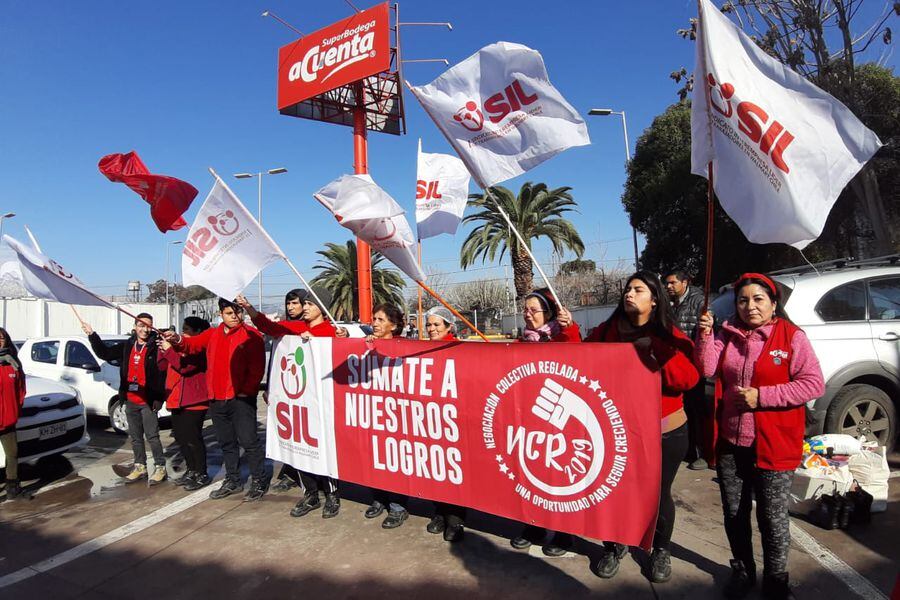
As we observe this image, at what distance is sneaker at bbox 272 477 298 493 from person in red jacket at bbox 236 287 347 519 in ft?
1.28

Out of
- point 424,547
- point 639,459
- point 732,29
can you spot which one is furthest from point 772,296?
point 424,547

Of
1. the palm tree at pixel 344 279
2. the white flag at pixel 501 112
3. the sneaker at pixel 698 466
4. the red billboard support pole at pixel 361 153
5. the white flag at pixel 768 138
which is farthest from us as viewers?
the palm tree at pixel 344 279

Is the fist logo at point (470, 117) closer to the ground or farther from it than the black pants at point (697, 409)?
farther from it

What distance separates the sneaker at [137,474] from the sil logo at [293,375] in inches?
96.2

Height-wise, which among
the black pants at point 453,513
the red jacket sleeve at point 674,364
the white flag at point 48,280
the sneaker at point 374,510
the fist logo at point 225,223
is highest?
the fist logo at point 225,223

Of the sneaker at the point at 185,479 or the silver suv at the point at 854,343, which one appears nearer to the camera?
the silver suv at the point at 854,343

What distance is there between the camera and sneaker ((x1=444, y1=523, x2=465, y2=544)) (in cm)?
387

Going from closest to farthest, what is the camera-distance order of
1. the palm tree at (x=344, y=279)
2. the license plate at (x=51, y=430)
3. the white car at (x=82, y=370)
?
the license plate at (x=51, y=430)
the white car at (x=82, y=370)
the palm tree at (x=344, y=279)

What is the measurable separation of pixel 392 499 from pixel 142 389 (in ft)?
10.3

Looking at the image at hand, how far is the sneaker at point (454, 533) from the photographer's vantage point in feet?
12.7

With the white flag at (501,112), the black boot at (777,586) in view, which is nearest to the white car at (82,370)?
the white flag at (501,112)

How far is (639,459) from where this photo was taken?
117 inches

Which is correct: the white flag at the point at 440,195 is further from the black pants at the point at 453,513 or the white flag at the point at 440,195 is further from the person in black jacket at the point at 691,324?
the black pants at the point at 453,513

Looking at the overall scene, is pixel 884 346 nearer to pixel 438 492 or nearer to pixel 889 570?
pixel 889 570
